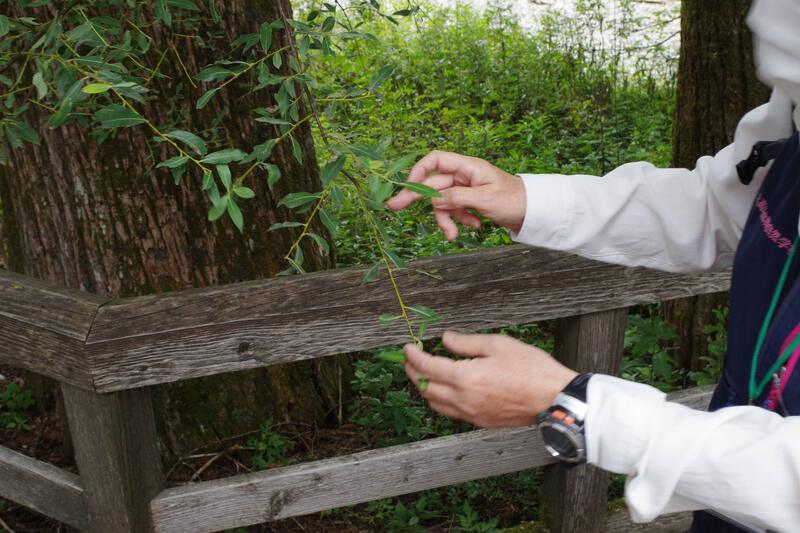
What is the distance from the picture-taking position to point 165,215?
261cm

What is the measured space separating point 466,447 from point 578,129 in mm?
4686

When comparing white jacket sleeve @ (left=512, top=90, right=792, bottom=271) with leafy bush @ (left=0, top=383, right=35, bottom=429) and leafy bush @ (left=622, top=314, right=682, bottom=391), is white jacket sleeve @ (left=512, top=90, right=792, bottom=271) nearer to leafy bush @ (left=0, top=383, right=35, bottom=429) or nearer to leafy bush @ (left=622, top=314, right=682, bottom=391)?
leafy bush @ (left=622, top=314, right=682, bottom=391)

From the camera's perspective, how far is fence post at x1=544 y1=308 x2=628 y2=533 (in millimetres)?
2254

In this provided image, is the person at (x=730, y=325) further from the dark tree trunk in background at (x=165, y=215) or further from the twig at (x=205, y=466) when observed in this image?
the twig at (x=205, y=466)

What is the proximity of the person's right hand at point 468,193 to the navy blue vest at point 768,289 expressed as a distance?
494 mm

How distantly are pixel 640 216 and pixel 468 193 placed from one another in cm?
41

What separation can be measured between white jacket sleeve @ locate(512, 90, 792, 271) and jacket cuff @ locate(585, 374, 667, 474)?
563 mm

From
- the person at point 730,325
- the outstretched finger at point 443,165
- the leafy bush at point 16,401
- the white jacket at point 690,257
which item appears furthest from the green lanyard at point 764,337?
the leafy bush at point 16,401

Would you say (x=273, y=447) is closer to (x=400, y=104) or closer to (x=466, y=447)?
(x=466, y=447)

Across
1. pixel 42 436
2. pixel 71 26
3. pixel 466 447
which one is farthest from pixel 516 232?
pixel 42 436

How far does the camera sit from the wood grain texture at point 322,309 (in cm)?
185

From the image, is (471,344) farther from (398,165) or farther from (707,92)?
(707,92)

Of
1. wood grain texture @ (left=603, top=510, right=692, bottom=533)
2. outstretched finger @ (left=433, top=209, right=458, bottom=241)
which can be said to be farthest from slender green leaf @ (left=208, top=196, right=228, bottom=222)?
wood grain texture @ (left=603, top=510, right=692, bottom=533)

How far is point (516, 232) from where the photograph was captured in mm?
1719
